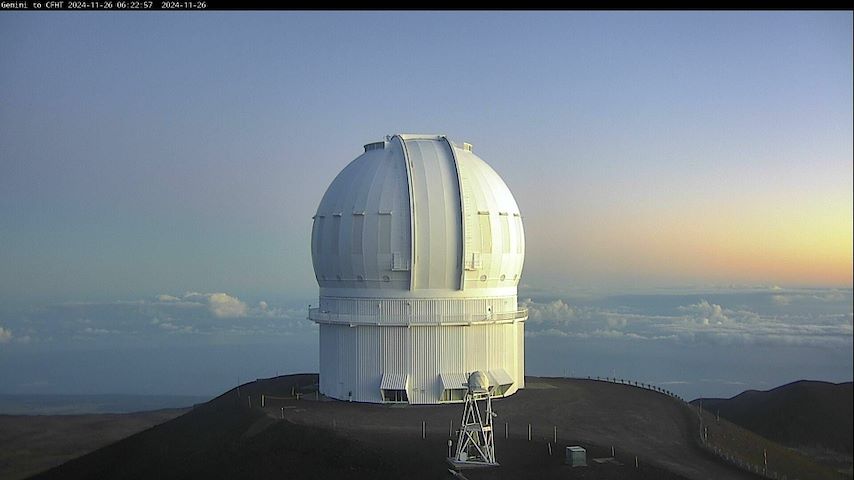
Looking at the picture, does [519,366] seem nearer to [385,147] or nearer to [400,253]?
[400,253]

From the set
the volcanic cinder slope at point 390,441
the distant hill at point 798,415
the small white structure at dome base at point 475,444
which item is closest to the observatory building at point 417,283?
the volcanic cinder slope at point 390,441

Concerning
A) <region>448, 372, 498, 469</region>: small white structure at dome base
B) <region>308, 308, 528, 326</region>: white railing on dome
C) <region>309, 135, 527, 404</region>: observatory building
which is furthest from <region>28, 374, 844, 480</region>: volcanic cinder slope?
<region>308, 308, 528, 326</region>: white railing on dome

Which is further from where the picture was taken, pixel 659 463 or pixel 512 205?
pixel 512 205

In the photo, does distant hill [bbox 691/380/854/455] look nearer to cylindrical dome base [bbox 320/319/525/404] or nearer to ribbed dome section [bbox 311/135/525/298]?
cylindrical dome base [bbox 320/319/525/404]

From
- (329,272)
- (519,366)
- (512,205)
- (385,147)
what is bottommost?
(519,366)

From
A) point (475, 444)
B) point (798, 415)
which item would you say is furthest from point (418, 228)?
point (798, 415)

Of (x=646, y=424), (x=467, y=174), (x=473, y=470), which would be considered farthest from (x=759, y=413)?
(x=473, y=470)

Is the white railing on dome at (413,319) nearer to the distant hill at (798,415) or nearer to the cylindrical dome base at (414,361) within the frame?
the cylindrical dome base at (414,361)
